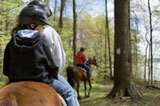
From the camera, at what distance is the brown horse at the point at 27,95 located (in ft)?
4.05

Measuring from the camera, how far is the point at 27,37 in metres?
1.48

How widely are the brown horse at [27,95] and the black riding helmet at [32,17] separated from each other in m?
0.74

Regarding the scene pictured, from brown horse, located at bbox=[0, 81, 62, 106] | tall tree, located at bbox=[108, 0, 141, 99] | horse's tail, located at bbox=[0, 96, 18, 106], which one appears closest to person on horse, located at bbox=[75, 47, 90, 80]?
tall tree, located at bbox=[108, 0, 141, 99]

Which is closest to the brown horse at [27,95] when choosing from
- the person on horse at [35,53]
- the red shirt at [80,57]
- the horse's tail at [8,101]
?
the horse's tail at [8,101]

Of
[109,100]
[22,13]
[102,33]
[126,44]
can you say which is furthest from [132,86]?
[102,33]

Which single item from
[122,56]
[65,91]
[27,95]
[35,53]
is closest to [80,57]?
[122,56]

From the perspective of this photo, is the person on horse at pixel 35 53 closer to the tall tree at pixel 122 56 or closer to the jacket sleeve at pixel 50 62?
the jacket sleeve at pixel 50 62

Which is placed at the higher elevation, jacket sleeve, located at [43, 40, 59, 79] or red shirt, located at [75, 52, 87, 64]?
jacket sleeve, located at [43, 40, 59, 79]

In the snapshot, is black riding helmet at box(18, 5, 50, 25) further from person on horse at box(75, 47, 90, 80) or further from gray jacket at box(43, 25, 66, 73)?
person on horse at box(75, 47, 90, 80)

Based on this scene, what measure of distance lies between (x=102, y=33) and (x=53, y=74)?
22.5 metres

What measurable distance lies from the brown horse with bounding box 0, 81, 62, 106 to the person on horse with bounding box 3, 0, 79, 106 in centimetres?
14

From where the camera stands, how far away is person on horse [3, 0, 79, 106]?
59.1 inches

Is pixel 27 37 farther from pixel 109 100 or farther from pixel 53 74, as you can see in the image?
pixel 109 100

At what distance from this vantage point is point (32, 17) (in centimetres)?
174
